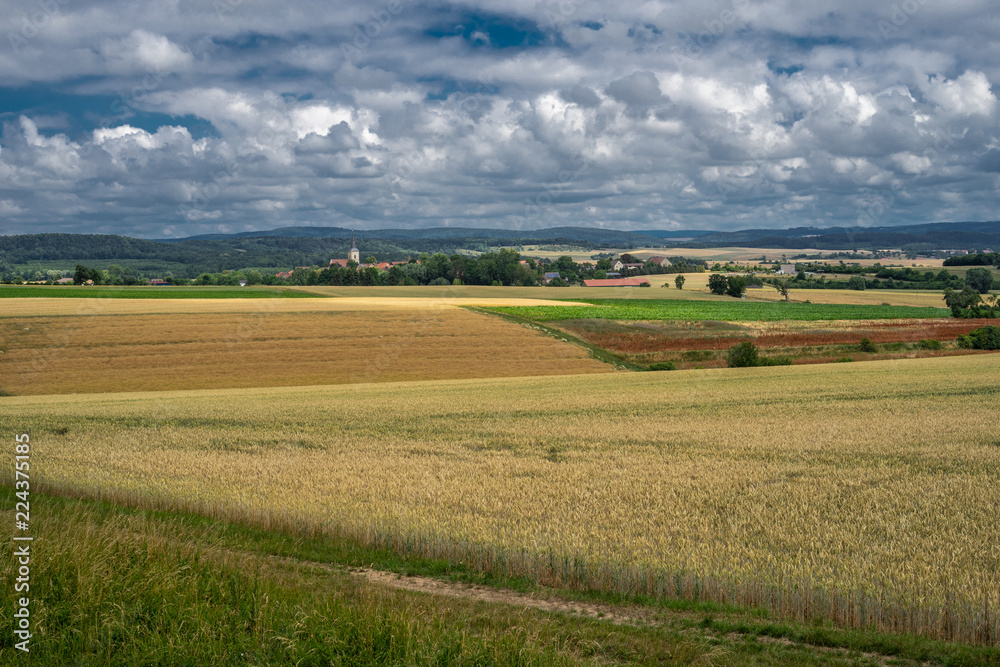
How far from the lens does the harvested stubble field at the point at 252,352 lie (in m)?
41.1

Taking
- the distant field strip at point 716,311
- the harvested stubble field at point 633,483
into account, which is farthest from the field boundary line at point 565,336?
the harvested stubble field at point 633,483

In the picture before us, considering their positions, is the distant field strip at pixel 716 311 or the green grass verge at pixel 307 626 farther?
the distant field strip at pixel 716 311

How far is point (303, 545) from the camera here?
10.6m

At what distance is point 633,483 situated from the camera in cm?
1409

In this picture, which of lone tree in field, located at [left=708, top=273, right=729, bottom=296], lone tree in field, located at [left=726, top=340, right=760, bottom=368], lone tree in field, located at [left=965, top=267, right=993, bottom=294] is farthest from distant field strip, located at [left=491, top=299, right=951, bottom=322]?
lone tree in field, located at [left=965, top=267, right=993, bottom=294]

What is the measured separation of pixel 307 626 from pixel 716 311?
79366 millimetres

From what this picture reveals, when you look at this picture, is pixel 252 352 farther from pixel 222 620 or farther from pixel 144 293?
pixel 144 293

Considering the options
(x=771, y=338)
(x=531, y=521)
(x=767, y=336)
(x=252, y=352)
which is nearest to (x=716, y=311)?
(x=767, y=336)

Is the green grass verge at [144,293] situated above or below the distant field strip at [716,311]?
above

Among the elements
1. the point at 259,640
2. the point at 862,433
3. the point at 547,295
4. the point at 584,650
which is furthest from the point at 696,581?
the point at 547,295

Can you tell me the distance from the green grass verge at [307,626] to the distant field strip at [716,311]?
2391 inches

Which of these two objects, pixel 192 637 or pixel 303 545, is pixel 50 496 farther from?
pixel 192 637

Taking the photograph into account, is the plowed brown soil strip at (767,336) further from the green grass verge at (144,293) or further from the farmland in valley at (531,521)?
the green grass verge at (144,293)

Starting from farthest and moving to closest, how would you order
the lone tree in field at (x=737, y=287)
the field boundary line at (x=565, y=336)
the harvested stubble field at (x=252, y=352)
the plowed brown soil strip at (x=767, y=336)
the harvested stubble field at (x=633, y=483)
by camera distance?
the lone tree in field at (x=737, y=287)
the plowed brown soil strip at (x=767, y=336)
the field boundary line at (x=565, y=336)
the harvested stubble field at (x=252, y=352)
the harvested stubble field at (x=633, y=483)
